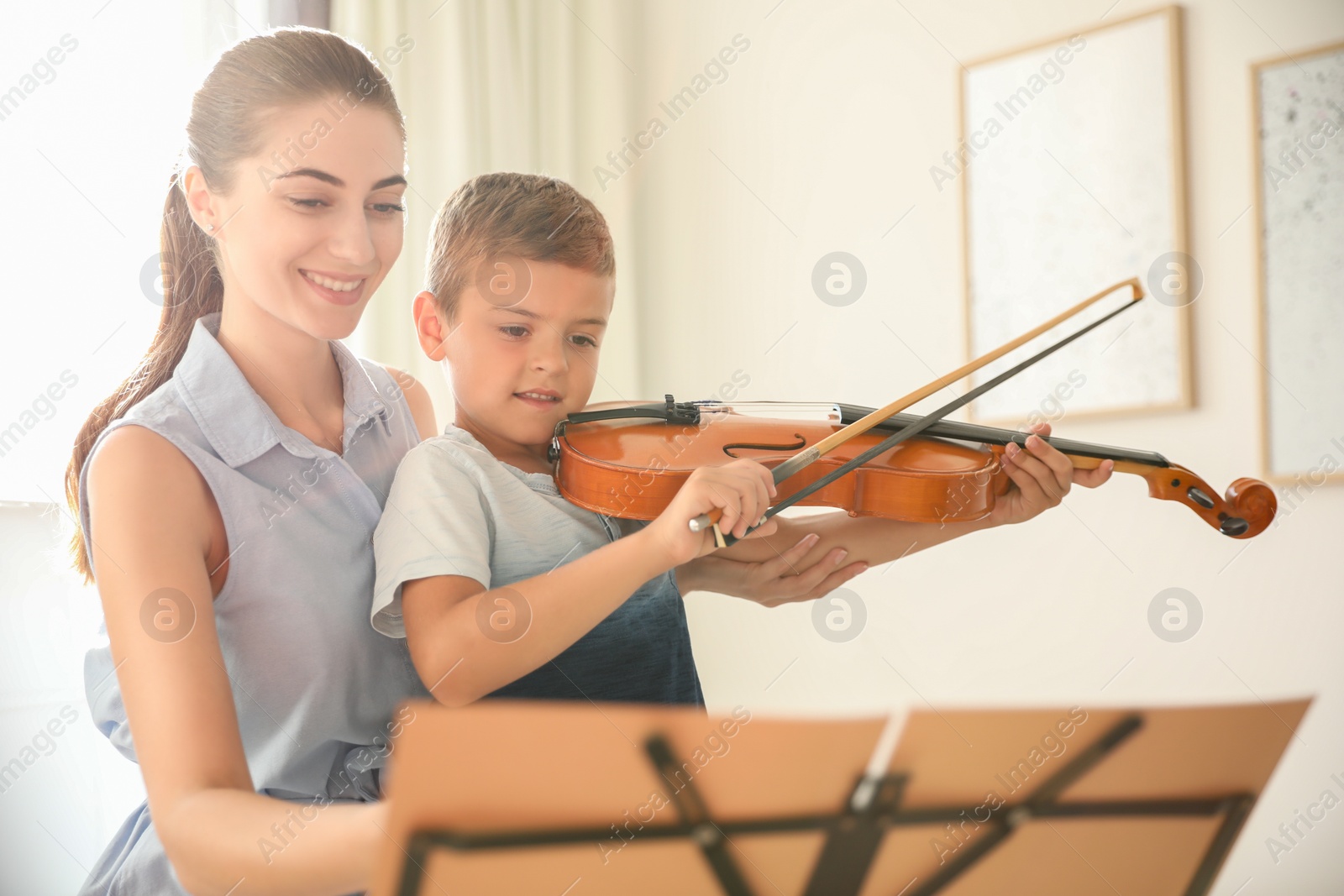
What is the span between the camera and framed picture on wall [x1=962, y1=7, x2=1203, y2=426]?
209 cm

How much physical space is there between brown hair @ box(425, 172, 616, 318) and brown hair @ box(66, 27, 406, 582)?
0.41ft

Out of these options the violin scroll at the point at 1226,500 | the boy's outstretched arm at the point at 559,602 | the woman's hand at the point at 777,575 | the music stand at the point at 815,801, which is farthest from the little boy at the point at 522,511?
the violin scroll at the point at 1226,500

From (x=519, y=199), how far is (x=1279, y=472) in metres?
1.63

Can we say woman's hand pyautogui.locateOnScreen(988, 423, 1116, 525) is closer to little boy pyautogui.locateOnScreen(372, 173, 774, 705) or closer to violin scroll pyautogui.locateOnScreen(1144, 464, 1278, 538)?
violin scroll pyautogui.locateOnScreen(1144, 464, 1278, 538)

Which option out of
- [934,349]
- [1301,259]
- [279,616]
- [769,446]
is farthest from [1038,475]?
[934,349]

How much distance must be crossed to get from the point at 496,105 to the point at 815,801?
244cm

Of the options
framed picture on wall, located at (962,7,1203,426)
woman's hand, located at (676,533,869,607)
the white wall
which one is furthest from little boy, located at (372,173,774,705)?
framed picture on wall, located at (962,7,1203,426)

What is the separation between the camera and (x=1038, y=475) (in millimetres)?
1204

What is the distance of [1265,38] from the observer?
78.4 inches

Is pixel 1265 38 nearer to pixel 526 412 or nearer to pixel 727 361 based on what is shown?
pixel 727 361

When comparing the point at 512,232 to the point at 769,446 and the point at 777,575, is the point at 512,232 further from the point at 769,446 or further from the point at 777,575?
the point at 777,575

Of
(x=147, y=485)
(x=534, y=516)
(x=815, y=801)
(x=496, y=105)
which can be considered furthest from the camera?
(x=496, y=105)

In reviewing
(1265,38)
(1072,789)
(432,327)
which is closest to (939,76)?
(1265,38)

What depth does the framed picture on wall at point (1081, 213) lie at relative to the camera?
209 centimetres
